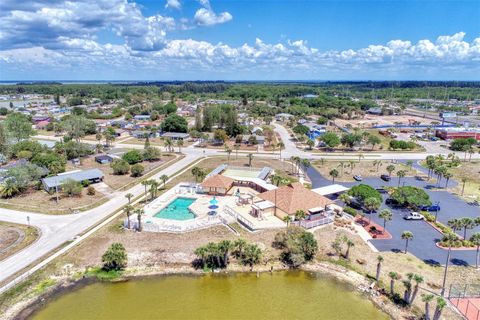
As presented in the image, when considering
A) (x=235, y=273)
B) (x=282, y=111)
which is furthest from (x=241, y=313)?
(x=282, y=111)

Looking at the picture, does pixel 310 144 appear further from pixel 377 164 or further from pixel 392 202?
pixel 392 202

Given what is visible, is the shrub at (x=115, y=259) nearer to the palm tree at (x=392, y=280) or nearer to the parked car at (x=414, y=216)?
the palm tree at (x=392, y=280)

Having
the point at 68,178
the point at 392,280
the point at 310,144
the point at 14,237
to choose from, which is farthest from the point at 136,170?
the point at 392,280

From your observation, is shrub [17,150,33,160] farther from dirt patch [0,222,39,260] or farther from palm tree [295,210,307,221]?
palm tree [295,210,307,221]

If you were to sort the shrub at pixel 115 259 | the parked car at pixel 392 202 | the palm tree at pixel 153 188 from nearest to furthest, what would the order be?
the shrub at pixel 115 259, the parked car at pixel 392 202, the palm tree at pixel 153 188

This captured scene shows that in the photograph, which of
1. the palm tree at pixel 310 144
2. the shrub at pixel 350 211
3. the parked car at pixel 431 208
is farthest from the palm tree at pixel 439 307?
the palm tree at pixel 310 144

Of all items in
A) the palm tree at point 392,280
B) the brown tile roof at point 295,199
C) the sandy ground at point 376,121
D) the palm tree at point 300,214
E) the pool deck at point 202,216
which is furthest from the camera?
the sandy ground at point 376,121
